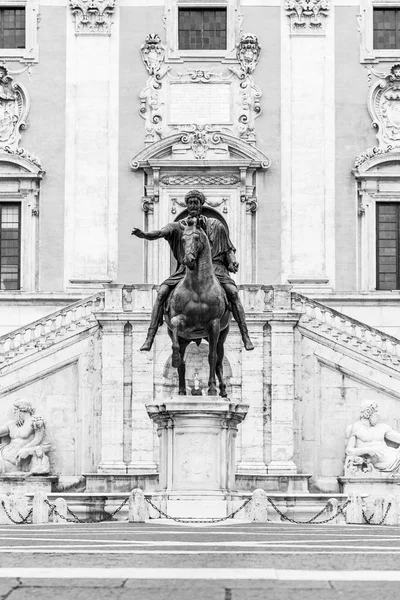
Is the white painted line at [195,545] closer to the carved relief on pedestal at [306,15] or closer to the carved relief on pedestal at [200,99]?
the carved relief on pedestal at [200,99]

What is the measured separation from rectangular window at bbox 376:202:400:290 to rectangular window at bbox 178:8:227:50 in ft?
22.2

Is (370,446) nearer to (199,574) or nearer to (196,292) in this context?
(196,292)

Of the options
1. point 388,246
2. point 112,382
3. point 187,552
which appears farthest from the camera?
point 388,246

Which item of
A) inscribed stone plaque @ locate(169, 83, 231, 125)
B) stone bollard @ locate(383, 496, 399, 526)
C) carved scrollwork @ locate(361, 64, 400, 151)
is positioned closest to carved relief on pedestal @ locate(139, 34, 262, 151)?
inscribed stone plaque @ locate(169, 83, 231, 125)

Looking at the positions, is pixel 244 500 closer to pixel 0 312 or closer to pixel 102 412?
pixel 102 412

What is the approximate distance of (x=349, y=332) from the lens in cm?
3744

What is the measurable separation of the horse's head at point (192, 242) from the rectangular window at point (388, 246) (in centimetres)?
1890

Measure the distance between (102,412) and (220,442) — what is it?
11.3 meters

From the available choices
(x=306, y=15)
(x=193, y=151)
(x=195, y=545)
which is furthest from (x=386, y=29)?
(x=195, y=545)

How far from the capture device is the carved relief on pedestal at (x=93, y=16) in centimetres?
4503

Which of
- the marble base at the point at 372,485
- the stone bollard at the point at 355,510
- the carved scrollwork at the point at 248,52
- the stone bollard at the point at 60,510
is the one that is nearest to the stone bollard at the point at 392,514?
the stone bollard at the point at 355,510

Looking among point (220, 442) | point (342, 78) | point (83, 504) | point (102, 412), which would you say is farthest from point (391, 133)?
point (220, 442)

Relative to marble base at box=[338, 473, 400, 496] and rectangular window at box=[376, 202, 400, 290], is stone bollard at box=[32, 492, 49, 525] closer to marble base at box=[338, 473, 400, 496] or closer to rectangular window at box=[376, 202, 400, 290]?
marble base at box=[338, 473, 400, 496]

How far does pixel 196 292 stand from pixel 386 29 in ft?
71.0
